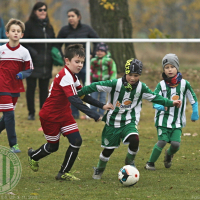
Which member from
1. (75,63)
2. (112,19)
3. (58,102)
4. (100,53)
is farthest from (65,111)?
(112,19)

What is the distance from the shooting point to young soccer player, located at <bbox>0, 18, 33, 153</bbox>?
6863 mm

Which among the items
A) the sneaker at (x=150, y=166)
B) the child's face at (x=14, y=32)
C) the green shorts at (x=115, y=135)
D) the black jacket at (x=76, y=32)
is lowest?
the sneaker at (x=150, y=166)

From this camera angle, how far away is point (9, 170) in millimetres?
5895

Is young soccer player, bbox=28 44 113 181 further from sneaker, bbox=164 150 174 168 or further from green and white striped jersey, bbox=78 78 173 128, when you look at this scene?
sneaker, bbox=164 150 174 168

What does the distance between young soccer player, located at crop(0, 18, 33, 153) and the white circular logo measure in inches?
17.2

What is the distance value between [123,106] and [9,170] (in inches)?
68.3

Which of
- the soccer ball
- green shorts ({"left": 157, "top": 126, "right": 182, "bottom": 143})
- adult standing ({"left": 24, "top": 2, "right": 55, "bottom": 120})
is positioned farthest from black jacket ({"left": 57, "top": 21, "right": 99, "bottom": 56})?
the soccer ball

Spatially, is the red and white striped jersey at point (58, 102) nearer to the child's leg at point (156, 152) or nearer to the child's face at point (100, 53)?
the child's leg at point (156, 152)

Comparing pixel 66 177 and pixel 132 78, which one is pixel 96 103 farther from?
pixel 66 177

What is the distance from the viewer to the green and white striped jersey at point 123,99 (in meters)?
5.63

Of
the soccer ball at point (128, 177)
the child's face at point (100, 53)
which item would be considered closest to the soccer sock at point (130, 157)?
the soccer ball at point (128, 177)

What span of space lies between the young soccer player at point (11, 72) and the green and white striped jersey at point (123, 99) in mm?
1774

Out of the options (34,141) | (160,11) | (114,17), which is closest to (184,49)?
(114,17)

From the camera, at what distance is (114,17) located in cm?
1436
